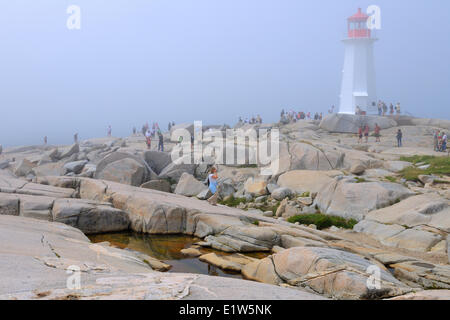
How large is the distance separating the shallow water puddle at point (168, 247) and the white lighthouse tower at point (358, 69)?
45291 mm

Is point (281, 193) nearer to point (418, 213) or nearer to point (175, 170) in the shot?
point (418, 213)

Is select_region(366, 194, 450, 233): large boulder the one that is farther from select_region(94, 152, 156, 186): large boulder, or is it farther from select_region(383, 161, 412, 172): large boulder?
select_region(94, 152, 156, 186): large boulder

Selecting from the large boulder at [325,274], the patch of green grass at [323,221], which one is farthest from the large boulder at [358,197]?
the large boulder at [325,274]

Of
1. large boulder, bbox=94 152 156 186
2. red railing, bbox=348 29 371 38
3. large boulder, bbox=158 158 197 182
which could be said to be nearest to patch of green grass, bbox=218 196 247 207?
large boulder, bbox=158 158 197 182

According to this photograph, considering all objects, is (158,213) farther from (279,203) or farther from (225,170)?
(225,170)

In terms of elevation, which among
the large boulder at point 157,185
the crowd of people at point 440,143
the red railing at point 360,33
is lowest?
the large boulder at point 157,185

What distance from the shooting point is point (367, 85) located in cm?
5459

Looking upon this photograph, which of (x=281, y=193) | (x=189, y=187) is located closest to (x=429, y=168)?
(x=281, y=193)

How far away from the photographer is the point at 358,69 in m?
55.0

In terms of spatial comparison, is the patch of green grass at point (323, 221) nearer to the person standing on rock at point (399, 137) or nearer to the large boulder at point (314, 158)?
the large boulder at point (314, 158)

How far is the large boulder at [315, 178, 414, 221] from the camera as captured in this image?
1756 centimetres

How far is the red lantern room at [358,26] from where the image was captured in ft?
184
